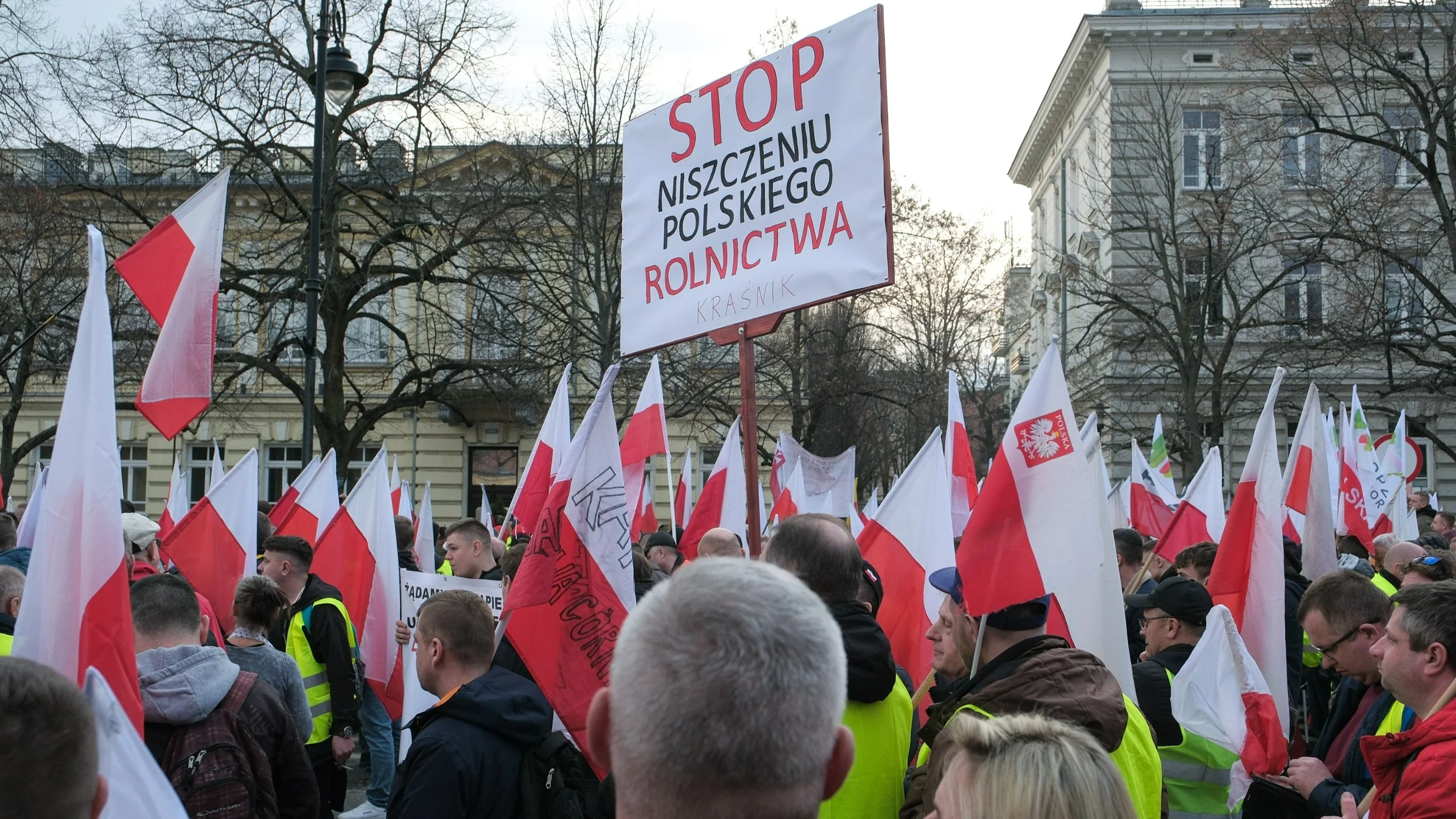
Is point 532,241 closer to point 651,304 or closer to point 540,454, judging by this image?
point 540,454

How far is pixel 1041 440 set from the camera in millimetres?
4223

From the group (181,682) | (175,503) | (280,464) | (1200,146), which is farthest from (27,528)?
(1200,146)

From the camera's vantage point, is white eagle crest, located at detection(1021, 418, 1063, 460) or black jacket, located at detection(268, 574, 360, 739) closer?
white eagle crest, located at detection(1021, 418, 1063, 460)

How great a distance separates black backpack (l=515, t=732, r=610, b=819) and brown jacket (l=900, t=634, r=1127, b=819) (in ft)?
3.31

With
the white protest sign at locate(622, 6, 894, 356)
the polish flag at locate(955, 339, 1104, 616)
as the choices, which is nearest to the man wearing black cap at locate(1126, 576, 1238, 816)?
the polish flag at locate(955, 339, 1104, 616)

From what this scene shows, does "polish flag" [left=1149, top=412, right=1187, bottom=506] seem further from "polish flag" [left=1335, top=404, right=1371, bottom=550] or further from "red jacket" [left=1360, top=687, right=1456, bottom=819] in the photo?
"red jacket" [left=1360, top=687, right=1456, bottom=819]

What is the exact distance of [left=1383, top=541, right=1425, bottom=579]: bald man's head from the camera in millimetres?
7480

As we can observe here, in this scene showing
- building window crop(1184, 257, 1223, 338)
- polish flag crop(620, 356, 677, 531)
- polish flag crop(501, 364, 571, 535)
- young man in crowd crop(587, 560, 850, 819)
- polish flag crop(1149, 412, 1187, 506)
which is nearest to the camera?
young man in crowd crop(587, 560, 850, 819)

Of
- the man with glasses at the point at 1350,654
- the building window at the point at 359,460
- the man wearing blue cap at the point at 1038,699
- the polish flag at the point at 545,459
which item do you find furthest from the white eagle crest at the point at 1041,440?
the building window at the point at 359,460

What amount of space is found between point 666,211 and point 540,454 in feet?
12.7

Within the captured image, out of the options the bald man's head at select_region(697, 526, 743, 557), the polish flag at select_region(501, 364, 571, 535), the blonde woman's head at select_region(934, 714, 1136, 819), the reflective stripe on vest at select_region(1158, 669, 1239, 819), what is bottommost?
the reflective stripe on vest at select_region(1158, 669, 1239, 819)

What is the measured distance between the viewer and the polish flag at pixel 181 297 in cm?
600

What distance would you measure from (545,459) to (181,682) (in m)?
5.15

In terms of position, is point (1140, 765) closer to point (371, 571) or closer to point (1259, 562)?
point (1259, 562)
